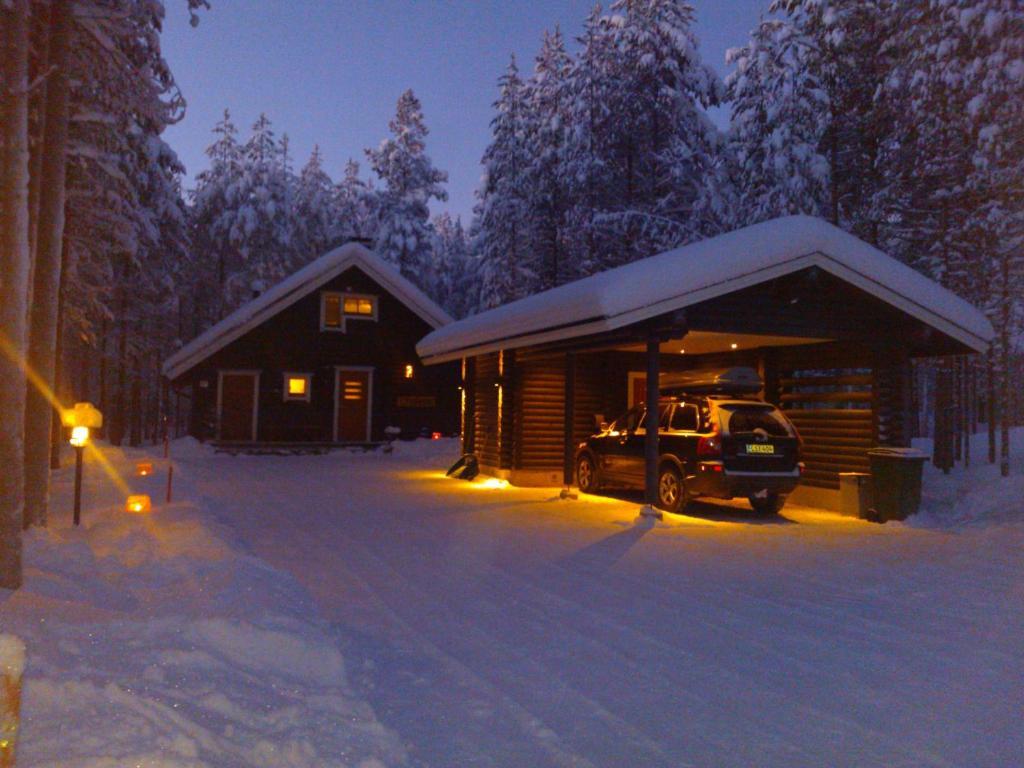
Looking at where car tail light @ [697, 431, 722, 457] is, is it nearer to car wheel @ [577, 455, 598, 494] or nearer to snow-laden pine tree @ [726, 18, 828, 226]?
car wheel @ [577, 455, 598, 494]

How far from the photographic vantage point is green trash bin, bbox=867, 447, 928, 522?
43.5 ft

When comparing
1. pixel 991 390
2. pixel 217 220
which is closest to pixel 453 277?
pixel 217 220

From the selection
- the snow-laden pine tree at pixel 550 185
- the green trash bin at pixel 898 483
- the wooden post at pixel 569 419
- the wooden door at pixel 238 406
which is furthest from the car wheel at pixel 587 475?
the snow-laden pine tree at pixel 550 185

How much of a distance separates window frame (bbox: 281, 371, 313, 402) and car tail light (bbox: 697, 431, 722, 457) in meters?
19.3

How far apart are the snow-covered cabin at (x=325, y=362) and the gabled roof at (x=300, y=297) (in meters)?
0.04

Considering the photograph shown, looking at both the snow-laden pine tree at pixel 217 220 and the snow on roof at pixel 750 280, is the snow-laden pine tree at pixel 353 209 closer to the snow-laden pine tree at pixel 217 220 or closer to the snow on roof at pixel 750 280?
the snow-laden pine tree at pixel 217 220

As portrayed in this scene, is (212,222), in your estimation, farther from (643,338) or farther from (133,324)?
(643,338)

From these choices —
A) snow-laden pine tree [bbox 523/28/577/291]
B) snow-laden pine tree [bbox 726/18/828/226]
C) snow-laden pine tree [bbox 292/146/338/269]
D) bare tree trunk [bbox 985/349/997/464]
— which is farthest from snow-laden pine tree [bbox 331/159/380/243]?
bare tree trunk [bbox 985/349/997/464]

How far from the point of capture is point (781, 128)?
2570cm

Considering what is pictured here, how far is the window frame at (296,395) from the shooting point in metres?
29.0

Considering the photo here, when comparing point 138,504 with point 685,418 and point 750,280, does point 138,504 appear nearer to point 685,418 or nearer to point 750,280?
point 685,418

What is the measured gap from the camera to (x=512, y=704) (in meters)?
4.79

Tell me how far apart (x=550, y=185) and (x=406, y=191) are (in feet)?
48.8

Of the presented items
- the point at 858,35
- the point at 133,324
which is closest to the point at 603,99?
the point at 858,35
